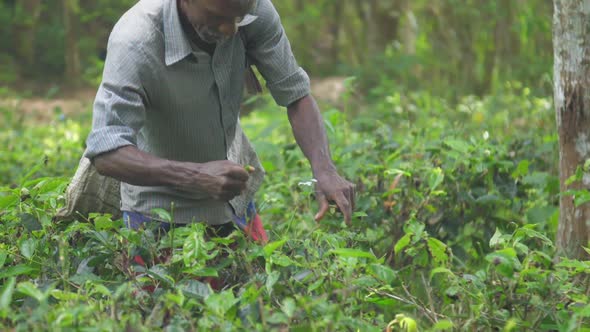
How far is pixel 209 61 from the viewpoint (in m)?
3.18

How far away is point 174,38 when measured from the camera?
9.95 ft

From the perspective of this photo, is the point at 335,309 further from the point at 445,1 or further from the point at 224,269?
the point at 445,1

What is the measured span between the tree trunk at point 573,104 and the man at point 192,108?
1.04 m

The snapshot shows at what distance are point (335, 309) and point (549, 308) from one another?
834mm

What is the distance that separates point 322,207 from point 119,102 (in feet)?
2.52

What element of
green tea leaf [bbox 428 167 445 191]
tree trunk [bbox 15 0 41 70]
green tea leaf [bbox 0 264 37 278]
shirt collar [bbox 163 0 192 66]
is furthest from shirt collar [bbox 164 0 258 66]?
tree trunk [bbox 15 0 41 70]

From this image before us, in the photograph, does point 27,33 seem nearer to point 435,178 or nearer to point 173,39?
point 435,178

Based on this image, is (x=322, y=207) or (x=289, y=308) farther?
(x=322, y=207)

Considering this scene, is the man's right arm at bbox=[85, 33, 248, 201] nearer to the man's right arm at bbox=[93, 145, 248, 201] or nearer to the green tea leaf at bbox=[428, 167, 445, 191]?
the man's right arm at bbox=[93, 145, 248, 201]

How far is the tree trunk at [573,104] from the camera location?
3.65 metres

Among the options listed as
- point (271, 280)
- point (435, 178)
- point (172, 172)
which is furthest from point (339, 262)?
point (435, 178)

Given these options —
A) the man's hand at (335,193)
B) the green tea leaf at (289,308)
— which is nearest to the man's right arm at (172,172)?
the man's hand at (335,193)

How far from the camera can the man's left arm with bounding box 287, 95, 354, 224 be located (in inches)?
123

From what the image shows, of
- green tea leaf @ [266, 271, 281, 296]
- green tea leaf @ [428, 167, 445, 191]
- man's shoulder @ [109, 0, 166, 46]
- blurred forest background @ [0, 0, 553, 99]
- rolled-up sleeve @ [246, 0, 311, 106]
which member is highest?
man's shoulder @ [109, 0, 166, 46]
